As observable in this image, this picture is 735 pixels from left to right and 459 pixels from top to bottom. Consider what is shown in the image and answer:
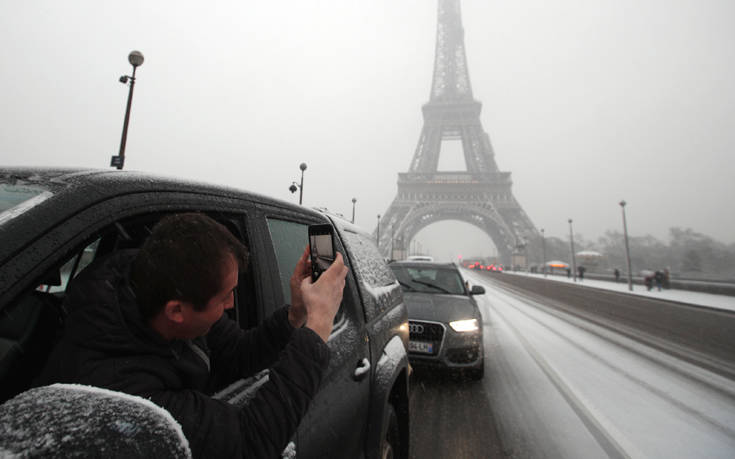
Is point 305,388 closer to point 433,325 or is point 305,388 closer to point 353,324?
point 353,324

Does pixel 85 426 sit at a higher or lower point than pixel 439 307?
higher

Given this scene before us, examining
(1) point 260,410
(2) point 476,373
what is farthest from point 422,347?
(1) point 260,410

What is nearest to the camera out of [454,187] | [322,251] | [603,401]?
[322,251]

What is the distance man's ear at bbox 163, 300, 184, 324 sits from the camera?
81 centimetres

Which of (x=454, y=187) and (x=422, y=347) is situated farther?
(x=454, y=187)

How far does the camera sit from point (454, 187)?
180 feet

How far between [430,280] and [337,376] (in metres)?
4.59

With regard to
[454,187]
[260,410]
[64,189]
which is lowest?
[260,410]

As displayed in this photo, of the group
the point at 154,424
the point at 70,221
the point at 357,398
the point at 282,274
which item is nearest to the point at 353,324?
the point at 357,398

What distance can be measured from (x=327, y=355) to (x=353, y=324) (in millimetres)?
814

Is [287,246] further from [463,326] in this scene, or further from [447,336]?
[463,326]

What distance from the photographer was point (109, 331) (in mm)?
740

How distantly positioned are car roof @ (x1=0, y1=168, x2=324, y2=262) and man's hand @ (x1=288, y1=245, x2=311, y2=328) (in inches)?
17.0

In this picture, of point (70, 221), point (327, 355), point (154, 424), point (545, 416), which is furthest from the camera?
point (545, 416)
